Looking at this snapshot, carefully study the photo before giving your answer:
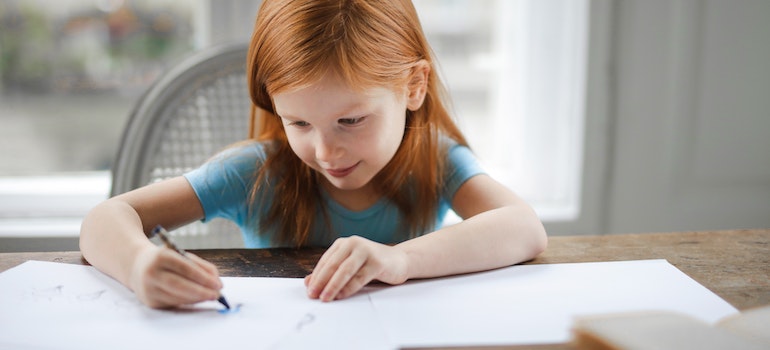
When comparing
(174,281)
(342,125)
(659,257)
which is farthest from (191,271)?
(659,257)

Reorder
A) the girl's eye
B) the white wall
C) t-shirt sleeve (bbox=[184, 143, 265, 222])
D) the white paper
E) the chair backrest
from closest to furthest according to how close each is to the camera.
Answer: the white paper → the girl's eye → t-shirt sleeve (bbox=[184, 143, 265, 222]) → the chair backrest → the white wall

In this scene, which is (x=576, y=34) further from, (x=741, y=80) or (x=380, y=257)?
(x=380, y=257)

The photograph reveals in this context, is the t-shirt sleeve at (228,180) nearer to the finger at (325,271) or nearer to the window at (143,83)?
the finger at (325,271)

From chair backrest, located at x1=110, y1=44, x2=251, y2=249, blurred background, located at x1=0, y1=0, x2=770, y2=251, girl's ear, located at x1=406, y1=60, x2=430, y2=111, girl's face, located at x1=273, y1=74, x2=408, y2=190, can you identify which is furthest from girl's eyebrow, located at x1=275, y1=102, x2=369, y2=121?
blurred background, located at x1=0, y1=0, x2=770, y2=251

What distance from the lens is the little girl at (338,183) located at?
2.05 feet

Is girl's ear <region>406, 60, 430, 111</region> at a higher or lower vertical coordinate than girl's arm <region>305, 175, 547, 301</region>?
higher

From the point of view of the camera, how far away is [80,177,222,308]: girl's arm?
0.57 m

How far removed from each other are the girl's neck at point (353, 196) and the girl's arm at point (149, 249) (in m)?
0.19

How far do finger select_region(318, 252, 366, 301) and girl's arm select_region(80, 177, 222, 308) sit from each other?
95 millimetres

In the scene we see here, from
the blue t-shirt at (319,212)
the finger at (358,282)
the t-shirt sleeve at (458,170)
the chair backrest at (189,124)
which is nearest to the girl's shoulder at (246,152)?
the blue t-shirt at (319,212)

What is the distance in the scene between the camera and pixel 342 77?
0.70 m

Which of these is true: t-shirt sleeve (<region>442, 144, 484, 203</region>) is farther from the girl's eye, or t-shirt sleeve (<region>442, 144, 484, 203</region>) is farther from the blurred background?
the blurred background

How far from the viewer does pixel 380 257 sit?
0.62 m

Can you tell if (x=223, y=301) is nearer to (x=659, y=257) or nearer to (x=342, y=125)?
(x=342, y=125)
